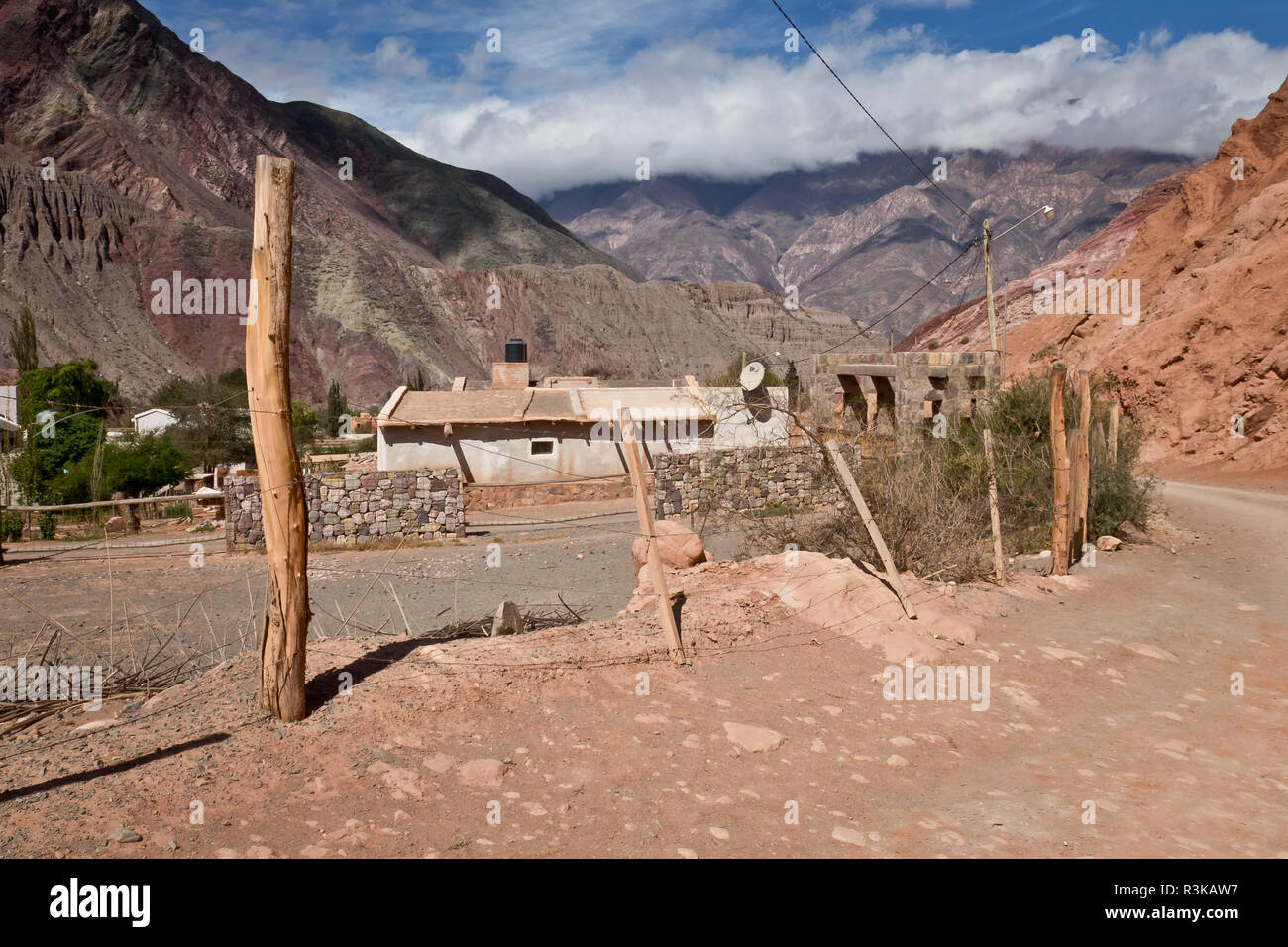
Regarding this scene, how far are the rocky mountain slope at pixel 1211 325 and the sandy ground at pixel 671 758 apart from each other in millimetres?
13792

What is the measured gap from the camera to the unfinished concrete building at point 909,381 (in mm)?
22786

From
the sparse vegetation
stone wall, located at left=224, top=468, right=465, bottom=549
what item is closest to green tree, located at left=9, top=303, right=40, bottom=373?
stone wall, located at left=224, top=468, right=465, bottom=549

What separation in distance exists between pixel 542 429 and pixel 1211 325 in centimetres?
1815

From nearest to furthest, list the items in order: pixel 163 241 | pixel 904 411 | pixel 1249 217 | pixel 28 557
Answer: pixel 28 557, pixel 904 411, pixel 1249 217, pixel 163 241

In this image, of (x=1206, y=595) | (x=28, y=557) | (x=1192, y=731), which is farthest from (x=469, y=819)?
(x=28, y=557)

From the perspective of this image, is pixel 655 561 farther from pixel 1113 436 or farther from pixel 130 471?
pixel 130 471

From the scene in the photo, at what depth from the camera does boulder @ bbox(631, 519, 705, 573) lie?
9.32 meters

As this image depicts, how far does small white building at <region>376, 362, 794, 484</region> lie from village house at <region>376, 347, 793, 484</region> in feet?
0.08

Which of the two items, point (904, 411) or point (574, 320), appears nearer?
point (904, 411)

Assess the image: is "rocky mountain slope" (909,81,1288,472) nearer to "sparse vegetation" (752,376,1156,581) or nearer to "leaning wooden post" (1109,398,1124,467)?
"leaning wooden post" (1109,398,1124,467)

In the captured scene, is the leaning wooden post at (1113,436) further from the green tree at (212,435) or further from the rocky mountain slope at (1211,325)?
the green tree at (212,435)
